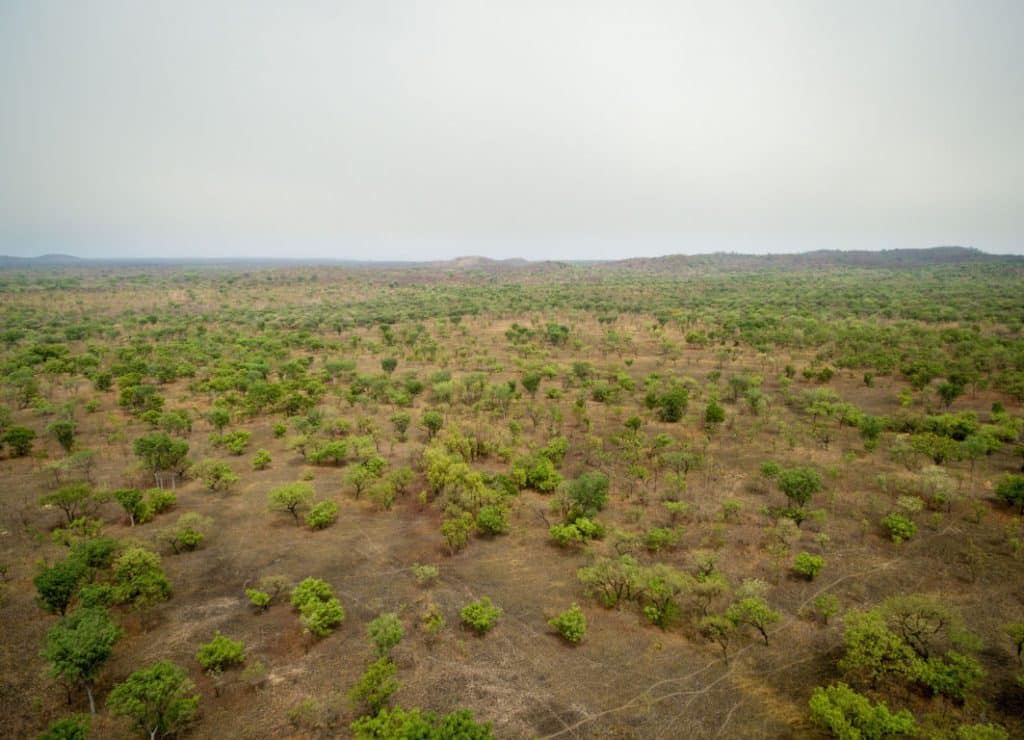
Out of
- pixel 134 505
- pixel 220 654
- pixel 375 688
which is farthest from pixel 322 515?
pixel 375 688

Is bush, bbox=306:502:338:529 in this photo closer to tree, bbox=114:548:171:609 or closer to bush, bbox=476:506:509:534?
tree, bbox=114:548:171:609

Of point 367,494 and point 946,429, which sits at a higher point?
point 946,429

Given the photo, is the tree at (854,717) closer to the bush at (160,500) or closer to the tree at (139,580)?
the tree at (139,580)

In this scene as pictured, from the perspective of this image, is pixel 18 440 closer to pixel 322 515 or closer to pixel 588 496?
pixel 322 515

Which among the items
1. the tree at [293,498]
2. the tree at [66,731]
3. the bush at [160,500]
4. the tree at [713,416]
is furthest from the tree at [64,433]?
the tree at [713,416]

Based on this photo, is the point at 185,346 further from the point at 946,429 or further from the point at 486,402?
the point at 946,429

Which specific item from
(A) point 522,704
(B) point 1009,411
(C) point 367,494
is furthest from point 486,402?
(B) point 1009,411
